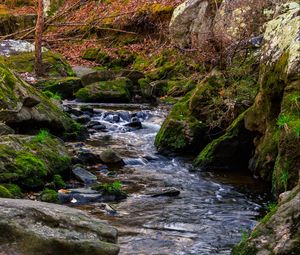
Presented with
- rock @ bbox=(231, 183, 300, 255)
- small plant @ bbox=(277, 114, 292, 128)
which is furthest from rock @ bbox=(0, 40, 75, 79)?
rock @ bbox=(231, 183, 300, 255)

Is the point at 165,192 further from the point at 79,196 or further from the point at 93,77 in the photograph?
the point at 93,77

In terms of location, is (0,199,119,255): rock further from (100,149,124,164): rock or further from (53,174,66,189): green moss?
(100,149,124,164): rock

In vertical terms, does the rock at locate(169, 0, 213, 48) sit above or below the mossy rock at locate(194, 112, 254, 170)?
above

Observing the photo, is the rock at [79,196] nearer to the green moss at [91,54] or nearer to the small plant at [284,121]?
the small plant at [284,121]

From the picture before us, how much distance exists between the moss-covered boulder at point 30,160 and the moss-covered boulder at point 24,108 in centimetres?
145

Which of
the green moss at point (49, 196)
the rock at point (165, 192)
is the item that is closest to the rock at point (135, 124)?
the rock at point (165, 192)

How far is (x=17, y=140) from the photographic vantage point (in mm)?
9141

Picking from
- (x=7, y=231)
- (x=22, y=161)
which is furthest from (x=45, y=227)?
(x=22, y=161)

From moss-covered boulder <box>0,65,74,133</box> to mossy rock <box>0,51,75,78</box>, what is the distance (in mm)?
9344

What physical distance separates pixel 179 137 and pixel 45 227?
7.05 m

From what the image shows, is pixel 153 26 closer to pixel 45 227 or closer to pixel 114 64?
pixel 114 64

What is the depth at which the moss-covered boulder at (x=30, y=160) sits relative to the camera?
7.99 metres

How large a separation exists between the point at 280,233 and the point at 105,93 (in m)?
14.9

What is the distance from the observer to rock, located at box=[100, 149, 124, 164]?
417 inches
